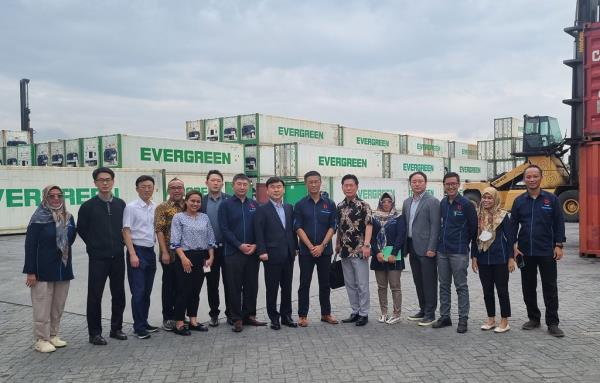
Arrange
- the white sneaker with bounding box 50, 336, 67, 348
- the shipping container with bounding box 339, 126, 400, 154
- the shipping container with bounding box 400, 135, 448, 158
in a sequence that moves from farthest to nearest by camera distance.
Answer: the shipping container with bounding box 400, 135, 448, 158 → the shipping container with bounding box 339, 126, 400, 154 → the white sneaker with bounding box 50, 336, 67, 348

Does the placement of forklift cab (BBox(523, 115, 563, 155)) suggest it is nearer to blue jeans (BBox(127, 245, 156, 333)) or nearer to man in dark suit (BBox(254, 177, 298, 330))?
man in dark suit (BBox(254, 177, 298, 330))

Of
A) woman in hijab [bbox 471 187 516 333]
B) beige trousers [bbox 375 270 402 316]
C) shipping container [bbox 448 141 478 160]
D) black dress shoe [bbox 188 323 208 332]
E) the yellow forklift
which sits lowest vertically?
black dress shoe [bbox 188 323 208 332]

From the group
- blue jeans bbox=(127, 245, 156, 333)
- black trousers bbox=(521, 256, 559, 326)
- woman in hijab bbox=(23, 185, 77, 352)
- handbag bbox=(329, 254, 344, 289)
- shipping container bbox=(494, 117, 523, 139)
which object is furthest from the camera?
shipping container bbox=(494, 117, 523, 139)

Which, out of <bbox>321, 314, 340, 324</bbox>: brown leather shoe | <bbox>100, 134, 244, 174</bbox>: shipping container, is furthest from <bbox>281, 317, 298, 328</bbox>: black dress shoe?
<bbox>100, 134, 244, 174</bbox>: shipping container

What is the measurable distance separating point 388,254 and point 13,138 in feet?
129

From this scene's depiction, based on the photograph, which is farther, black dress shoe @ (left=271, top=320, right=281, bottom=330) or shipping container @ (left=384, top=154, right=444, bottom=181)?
shipping container @ (left=384, top=154, right=444, bottom=181)

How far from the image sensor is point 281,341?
16.4 ft

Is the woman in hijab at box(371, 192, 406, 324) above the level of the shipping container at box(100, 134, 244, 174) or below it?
below

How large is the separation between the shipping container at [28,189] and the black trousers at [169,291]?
14.8m

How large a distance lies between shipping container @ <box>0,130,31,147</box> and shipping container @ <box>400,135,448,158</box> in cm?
2933

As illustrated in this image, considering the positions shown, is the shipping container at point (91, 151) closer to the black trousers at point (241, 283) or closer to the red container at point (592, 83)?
the black trousers at point (241, 283)

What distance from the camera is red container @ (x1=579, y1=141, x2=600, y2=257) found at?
31.7 ft

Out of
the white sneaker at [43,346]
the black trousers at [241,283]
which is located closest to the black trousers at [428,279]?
the black trousers at [241,283]

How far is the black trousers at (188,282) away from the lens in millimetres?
5320
